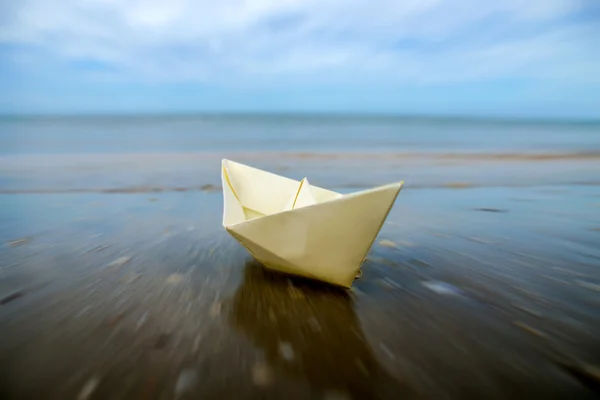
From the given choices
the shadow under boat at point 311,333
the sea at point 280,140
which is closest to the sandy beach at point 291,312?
the shadow under boat at point 311,333

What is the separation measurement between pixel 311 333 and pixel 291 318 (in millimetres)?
145

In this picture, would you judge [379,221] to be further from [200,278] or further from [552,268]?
[552,268]

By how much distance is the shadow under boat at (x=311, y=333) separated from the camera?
131 cm

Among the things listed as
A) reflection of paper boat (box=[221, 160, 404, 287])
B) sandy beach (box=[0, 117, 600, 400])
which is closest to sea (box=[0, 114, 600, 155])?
sandy beach (box=[0, 117, 600, 400])

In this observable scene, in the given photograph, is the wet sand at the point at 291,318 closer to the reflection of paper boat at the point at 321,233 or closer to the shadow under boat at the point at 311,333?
the shadow under boat at the point at 311,333

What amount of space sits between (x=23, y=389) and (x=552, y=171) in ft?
24.6

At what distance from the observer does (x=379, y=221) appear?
1.72 meters

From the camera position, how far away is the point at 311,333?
5.27 ft

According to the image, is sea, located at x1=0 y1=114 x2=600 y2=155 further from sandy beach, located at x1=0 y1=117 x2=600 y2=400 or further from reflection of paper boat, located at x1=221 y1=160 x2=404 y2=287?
reflection of paper boat, located at x1=221 y1=160 x2=404 y2=287

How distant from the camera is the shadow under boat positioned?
131cm

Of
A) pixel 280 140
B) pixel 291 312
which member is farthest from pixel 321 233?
pixel 280 140

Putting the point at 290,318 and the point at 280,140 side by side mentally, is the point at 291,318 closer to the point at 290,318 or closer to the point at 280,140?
the point at 290,318

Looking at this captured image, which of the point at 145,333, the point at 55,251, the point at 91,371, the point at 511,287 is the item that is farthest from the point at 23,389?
the point at 511,287

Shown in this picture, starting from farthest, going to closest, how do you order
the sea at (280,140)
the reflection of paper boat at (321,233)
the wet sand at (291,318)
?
the sea at (280,140), the reflection of paper boat at (321,233), the wet sand at (291,318)
